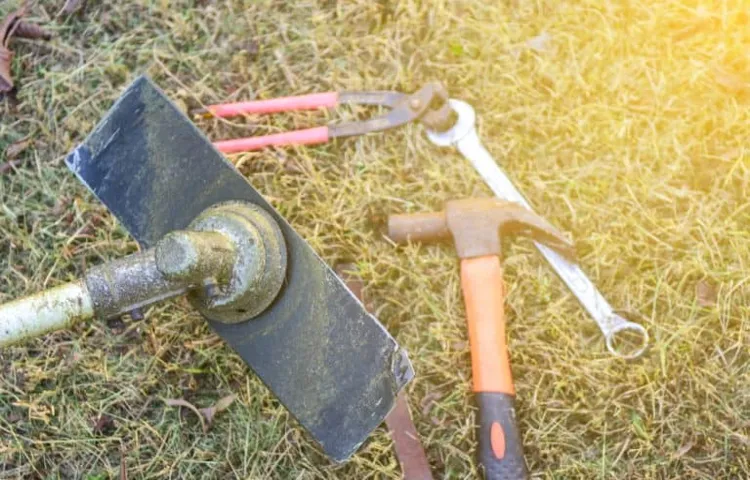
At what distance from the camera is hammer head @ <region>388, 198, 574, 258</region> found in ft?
8.34

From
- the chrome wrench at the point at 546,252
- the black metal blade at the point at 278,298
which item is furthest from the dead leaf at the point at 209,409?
the chrome wrench at the point at 546,252

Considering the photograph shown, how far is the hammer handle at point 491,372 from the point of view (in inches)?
97.4

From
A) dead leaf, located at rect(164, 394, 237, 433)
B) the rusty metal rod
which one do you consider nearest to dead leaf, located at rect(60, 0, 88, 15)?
the rusty metal rod

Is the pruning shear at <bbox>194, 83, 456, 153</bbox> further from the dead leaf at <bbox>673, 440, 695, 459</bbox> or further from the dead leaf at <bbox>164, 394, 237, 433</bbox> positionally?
the dead leaf at <bbox>673, 440, 695, 459</bbox>

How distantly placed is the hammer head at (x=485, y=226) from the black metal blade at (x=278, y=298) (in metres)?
0.49

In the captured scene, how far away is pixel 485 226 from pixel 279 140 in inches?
31.5

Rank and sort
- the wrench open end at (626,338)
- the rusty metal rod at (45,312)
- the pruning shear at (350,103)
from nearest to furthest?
1. the rusty metal rod at (45,312)
2. the wrench open end at (626,338)
3. the pruning shear at (350,103)

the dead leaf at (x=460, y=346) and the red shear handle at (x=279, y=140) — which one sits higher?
the red shear handle at (x=279, y=140)

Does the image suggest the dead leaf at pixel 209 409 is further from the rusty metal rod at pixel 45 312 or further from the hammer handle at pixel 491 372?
the hammer handle at pixel 491 372

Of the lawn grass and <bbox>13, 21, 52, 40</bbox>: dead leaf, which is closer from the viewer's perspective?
the lawn grass

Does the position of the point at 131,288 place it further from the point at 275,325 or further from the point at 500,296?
the point at 500,296

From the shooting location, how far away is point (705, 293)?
8.61 feet

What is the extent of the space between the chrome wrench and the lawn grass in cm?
4

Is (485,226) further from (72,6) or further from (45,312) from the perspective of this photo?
(72,6)
